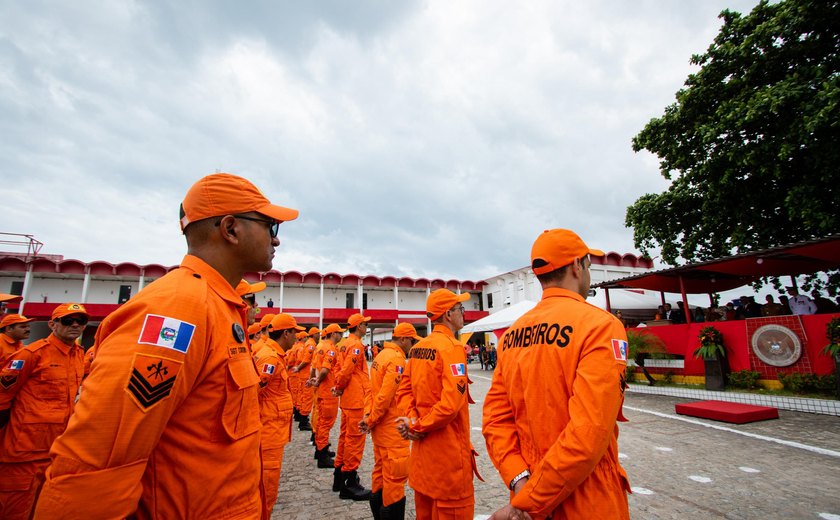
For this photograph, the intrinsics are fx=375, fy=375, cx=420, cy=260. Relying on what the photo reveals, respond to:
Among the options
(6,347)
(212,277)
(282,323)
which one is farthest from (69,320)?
(212,277)

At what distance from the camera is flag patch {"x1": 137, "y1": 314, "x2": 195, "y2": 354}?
1121mm

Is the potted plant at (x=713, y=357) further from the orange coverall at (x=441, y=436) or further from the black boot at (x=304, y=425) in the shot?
the black boot at (x=304, y=425)

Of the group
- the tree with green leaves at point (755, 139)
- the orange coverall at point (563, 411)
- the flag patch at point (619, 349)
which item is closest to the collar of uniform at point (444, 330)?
the orange coverall at point (563, 411)

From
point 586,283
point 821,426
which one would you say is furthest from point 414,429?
point 821,426

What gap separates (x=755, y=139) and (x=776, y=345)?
6029 mm

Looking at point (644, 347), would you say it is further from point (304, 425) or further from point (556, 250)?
point (556, 250)

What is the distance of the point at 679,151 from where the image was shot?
12.7 m

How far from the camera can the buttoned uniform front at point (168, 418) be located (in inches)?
38.4

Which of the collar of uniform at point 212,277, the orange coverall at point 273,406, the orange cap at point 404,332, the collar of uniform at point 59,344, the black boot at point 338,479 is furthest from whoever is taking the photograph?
the orange cap at point 404,332

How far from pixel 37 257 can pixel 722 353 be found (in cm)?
4252

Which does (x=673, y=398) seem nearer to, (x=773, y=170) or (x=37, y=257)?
(x=773, y=170)

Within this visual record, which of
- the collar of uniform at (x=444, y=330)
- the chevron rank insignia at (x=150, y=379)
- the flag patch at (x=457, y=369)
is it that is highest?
the collar of uniform at (x=444, y=330)

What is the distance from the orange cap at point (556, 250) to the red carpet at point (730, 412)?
25.0 feet

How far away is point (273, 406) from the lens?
4328 millimetres
